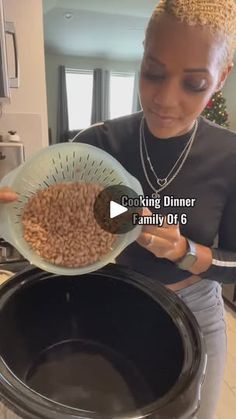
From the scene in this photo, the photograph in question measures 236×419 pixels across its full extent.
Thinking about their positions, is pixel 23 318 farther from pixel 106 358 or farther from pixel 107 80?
pixel 107 80

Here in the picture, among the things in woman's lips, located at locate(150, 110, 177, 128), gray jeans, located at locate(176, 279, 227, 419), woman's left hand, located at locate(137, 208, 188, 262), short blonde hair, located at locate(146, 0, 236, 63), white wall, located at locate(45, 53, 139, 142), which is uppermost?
white wall, located at locate(45, 53, 139, 142)

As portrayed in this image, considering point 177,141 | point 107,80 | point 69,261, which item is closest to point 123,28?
point 107,80

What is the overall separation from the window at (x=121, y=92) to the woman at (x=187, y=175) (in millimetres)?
6368

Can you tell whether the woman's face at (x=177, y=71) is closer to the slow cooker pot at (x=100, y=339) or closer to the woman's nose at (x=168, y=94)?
the woman's nose at (x=168, y=94)

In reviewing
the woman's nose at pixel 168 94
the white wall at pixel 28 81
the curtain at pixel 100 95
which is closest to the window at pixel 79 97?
the curtain at pixel 100 95

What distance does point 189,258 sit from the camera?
563 millimetres

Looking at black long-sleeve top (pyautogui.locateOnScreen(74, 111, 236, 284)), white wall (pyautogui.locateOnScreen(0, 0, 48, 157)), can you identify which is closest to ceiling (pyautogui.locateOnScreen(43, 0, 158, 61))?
white wall (pyautogui.locateOnScreen(0, 0, 48, 157))

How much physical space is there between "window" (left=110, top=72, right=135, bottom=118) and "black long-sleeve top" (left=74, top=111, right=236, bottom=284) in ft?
20.9

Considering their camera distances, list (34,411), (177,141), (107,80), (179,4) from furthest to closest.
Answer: (107,80)
(177,141)
(179,4)
(34,411)

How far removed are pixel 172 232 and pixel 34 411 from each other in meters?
0.32

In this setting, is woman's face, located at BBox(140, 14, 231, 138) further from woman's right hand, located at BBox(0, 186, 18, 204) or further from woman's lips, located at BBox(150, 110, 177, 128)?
woman's right hand, located at BBox(0, 186, 18, 204)

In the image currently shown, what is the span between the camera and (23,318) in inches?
21.1

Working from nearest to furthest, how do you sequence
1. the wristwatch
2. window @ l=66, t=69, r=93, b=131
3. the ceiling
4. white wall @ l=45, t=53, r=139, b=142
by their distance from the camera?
the wristwatch → the ceiling → white wall @ l=45, t=53, r=139, b=142 → window @ l=66, t=69, r=93, b=131

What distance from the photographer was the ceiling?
9.39ft
